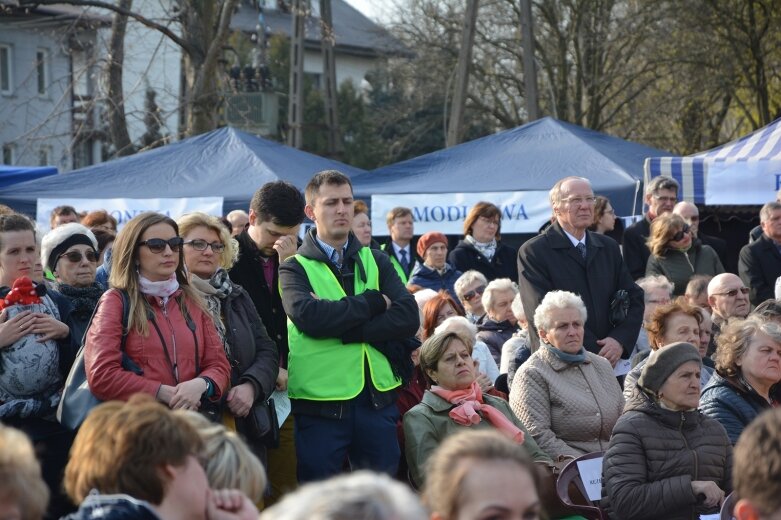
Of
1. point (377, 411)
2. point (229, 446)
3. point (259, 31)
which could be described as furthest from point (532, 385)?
point (259, 31)

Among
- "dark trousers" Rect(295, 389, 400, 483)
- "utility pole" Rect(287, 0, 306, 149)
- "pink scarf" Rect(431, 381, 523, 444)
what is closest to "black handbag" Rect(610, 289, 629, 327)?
"pink scarf" Rect(431, 381, 523, 444)

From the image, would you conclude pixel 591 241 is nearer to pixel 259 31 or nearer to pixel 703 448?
pixel 703 448

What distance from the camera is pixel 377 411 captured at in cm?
572

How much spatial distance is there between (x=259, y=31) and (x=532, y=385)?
62.7ft

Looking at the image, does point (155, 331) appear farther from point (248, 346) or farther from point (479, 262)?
point (479, 262)

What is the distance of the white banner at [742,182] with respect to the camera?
38.5 feet

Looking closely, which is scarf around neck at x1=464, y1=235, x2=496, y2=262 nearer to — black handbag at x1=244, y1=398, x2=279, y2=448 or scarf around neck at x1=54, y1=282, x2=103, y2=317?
black handbag at x1=244, y1=398, x2=279, y2=448

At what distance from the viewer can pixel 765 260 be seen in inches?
378

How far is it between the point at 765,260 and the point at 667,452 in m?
4.67

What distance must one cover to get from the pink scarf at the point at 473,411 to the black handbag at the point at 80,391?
1.64m

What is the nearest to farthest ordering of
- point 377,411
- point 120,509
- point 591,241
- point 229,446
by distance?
point 120,509
point 229,446
point 377,411
point 591,241

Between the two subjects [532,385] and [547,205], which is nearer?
[532,385]

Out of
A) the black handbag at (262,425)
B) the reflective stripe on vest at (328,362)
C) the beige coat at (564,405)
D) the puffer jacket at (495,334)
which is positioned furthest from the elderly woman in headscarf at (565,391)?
the puffer jacket at (495,334)

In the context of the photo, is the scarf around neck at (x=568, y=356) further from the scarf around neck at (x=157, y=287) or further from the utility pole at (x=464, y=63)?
the utility pole at (x=464, y=63)
